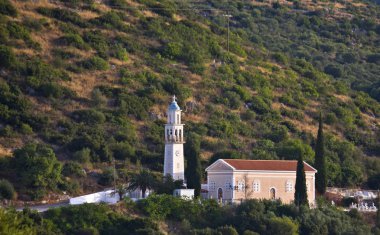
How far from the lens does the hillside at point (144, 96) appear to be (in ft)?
329

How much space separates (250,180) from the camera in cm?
9131

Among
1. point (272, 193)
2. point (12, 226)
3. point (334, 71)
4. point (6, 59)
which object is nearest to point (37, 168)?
point (272, 193)

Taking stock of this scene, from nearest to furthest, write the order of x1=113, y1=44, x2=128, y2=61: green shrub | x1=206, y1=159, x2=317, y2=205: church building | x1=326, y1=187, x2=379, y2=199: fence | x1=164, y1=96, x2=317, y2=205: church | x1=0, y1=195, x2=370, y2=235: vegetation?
x1=0, y1=195, x2=370, y2=235: vegetation → x1=164, y1=96, x2=317, y2=205: church → x1=206, y1=159, x2=317, y2=205: church building → x1=326, y1=187, x2=379, y2=199: fence → x1=113, y1=44, x2=128, y2=61: green shrub

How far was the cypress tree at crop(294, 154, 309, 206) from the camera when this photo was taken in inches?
3546

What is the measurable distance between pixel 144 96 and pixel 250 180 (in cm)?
2201

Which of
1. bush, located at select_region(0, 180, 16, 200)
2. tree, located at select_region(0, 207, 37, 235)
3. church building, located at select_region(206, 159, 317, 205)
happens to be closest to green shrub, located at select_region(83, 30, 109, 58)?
church building, located at select_region(206, 159, 317, 205)

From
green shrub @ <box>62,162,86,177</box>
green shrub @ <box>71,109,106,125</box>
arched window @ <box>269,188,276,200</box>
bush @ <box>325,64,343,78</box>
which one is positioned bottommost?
arched window @ <box>269,188,276,200</box>

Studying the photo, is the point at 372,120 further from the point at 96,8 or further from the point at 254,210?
the point at 254,210

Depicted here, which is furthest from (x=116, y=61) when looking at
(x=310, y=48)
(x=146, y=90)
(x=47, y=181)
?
(x=310, y=48)

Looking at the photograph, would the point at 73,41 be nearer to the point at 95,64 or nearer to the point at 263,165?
the point at 95,64

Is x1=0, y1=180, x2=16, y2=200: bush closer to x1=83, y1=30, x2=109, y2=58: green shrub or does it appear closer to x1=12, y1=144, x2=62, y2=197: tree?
x1=12, y1=144, x2=62, y2=197: tree

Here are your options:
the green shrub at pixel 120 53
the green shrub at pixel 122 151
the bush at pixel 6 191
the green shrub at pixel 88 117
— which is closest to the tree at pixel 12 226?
the bush at pixel 6 191

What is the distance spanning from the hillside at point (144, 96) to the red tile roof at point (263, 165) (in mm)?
6600

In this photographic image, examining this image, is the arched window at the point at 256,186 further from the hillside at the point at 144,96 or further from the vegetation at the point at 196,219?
the hillside at the point at 144,96
